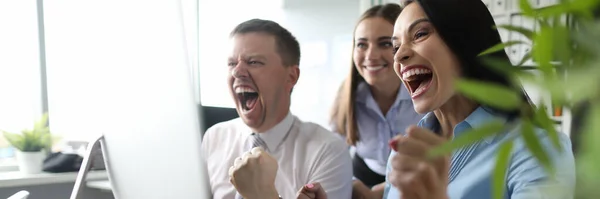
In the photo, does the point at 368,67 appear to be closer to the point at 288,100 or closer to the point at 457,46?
the point at 288,100

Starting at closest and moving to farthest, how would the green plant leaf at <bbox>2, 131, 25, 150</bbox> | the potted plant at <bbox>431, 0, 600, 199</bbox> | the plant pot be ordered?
the potted plant at <bbox>431, 0, 600, 199</bbox> → the plant pot → the green plant leaf at <bbox>2, 131, 25, 150</bbox>

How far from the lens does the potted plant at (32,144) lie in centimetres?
112

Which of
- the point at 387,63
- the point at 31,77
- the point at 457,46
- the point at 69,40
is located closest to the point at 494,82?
the point at 457,46

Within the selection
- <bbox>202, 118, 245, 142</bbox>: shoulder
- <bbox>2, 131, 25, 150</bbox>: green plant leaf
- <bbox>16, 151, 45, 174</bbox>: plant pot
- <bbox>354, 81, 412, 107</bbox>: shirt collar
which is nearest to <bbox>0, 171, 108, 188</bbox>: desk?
<bbox>16, 151, 45, 174</bbox>: plant pot

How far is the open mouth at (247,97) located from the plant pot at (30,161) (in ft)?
1.88

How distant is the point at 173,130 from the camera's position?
72 centimetres

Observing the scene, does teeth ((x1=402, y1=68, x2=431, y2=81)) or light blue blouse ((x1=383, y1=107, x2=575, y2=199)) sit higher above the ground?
teeth ((x1=402, y1=68, x2=431, y2=81))

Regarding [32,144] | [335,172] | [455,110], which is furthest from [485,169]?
[32,144]

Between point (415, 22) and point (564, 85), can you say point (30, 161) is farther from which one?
point (564, 85)

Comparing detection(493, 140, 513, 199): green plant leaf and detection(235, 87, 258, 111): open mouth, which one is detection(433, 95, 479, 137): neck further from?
detection(493, 140, 513, 199): green plant leaf

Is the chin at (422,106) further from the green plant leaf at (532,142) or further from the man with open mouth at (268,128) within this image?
the green plant leaf at (532,142)

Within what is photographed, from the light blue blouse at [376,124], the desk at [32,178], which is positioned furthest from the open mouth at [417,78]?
the desk at [32,178]

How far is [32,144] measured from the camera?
1245 millimetres

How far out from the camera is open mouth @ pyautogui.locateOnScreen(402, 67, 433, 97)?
1.86ft
